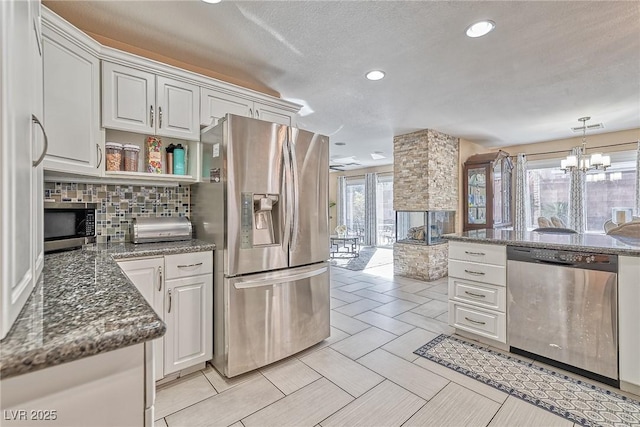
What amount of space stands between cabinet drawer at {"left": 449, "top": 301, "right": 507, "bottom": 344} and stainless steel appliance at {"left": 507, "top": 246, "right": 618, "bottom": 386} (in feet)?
0.21

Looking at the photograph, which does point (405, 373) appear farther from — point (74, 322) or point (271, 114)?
point (271, 114)

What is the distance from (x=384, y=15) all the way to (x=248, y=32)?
0.96 meters

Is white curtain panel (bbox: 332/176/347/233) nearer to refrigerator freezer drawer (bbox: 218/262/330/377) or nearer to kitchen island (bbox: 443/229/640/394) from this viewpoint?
kitchen island (bbox: 443/229/640/394)

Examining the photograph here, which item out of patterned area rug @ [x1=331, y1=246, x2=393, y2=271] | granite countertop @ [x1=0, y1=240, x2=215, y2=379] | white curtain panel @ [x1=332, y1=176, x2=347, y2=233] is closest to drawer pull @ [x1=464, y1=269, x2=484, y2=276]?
granite countertop @ [x1=0, y1=240, x2=215, y2=379]

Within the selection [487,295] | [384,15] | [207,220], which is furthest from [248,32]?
[487,295]

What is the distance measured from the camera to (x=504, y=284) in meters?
2.42

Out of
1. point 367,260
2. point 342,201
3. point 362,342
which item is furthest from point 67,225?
point 342,201

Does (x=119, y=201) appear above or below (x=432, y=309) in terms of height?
above

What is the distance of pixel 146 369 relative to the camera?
753mm

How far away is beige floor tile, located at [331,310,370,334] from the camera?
298cm

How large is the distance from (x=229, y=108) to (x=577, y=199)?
6.01 m

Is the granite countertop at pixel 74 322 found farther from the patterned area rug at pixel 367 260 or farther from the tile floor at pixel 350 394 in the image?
the patterned area rug at pixel 367 260

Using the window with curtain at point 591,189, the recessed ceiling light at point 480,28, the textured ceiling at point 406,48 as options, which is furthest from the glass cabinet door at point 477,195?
the recessed ceiling light at point 480,28

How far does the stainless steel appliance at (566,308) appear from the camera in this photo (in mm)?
1959
